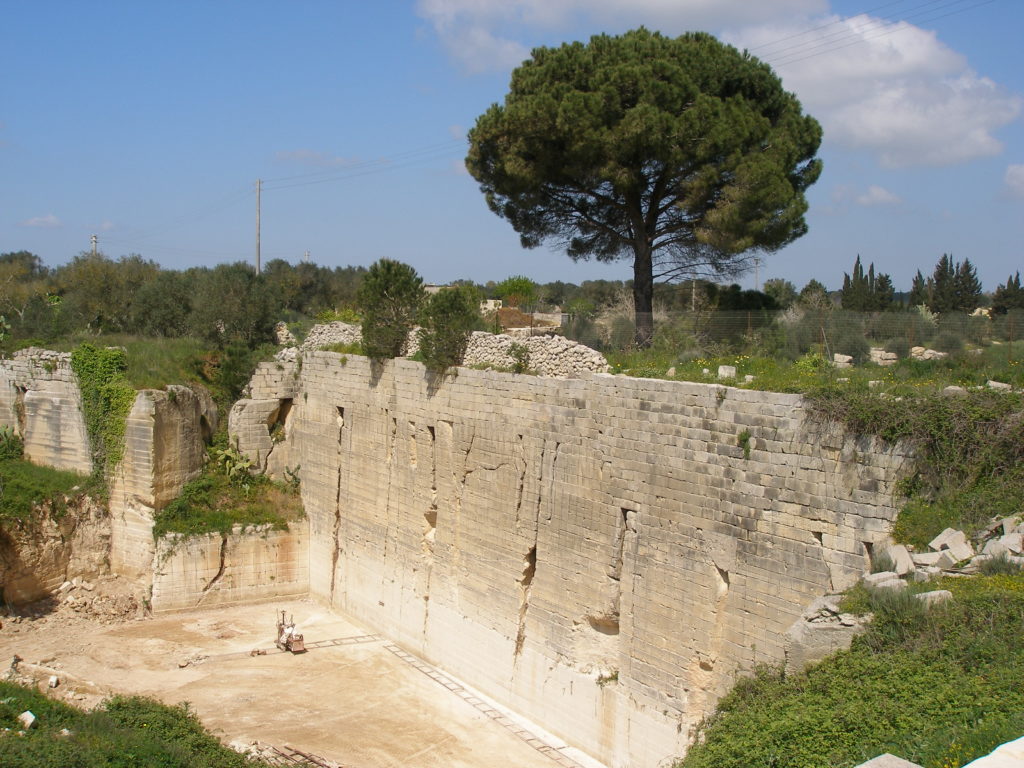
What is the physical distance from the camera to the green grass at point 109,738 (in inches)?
313

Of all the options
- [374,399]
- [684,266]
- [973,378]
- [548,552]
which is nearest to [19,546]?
[374,399]

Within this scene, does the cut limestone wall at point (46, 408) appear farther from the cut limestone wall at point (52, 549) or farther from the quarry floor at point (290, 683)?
the quarry floor at point (290, 683)

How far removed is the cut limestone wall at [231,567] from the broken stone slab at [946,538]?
12.5m

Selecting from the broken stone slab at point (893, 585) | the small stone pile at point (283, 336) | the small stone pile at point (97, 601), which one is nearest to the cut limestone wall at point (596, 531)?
the broken stone slab at point (893, 585)

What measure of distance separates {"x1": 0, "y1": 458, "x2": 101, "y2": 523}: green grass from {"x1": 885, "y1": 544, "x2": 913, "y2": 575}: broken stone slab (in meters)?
14.5

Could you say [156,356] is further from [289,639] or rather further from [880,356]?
[880,356]

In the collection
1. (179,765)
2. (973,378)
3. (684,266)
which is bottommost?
(179,765)

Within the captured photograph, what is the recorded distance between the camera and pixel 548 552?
39.1 ft

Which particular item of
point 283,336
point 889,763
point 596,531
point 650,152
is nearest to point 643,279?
point 650,152

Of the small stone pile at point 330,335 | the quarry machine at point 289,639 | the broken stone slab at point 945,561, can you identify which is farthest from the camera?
the small stone pile at point 330,335

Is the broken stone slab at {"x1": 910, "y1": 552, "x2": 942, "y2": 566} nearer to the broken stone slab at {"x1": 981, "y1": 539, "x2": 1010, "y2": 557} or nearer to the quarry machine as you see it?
the broken stone slab at {"x1": 981, "y1": 539, "x2": 1010, "y2": 557}

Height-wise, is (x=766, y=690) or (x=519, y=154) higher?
(x=519, y=154)

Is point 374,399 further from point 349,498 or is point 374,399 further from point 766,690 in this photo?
point 766,690

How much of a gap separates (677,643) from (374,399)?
24.8ft
